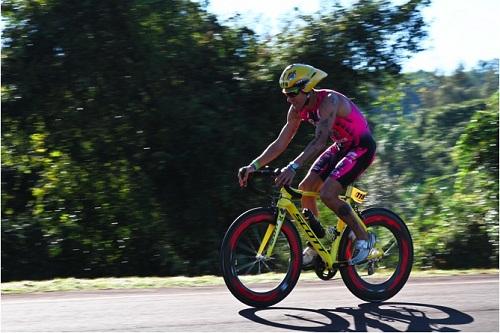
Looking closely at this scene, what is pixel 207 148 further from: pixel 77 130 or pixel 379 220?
pixel 379 220

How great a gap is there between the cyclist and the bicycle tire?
0.47 ft

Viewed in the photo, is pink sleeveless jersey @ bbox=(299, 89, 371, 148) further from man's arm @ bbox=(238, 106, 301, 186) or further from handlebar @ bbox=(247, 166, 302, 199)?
handlebar @ bbox=(247, 166, 302, 199)

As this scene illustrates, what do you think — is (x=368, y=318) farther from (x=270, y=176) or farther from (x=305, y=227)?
(x=270, y=176)

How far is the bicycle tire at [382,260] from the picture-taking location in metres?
7.17

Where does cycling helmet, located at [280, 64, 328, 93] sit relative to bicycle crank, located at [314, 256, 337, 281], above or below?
above

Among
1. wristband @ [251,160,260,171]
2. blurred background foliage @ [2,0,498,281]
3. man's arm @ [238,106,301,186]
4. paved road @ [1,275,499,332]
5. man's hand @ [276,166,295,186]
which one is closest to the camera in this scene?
paved road @ [1,275,499,332]

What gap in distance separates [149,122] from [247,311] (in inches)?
358

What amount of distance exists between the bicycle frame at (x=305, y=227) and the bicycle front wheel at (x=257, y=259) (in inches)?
1.3

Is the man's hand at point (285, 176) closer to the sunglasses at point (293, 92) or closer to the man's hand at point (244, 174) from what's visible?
the man's hand at point (244, 174)

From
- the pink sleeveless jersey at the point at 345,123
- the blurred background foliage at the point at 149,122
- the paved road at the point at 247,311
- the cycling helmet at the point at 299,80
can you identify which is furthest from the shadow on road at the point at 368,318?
the blurred background foliage at the point at 149,122

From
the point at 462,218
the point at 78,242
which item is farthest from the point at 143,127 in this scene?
the point at 462,218

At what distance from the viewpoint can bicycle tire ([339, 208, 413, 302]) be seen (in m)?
7.17

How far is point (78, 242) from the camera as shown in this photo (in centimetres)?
1516

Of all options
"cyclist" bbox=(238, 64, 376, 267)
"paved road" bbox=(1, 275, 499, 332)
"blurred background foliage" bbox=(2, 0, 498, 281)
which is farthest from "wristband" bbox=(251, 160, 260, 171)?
"blurred background foliage" bbox=(2, 0, 498, 281)
